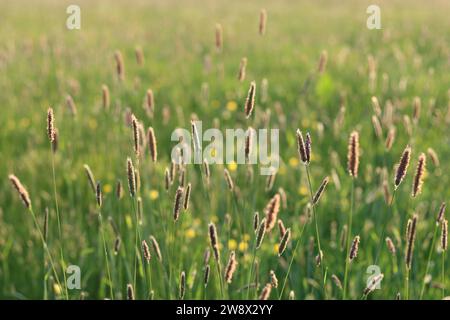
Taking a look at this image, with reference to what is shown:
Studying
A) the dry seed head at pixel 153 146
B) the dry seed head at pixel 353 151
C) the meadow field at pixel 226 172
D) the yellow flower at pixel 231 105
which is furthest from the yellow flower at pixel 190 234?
the yellow flower at pixel 231 105

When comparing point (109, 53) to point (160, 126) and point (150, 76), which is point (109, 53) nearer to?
point (150, 76)

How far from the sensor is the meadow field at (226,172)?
1590mm

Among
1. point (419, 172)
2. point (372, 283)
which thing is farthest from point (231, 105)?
point (419, 172)

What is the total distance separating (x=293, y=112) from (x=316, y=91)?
0.64 metres

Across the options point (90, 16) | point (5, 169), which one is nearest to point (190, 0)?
point (90, 16)

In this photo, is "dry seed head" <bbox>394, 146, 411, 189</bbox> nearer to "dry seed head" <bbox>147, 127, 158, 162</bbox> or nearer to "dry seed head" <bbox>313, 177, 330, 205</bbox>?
"dry seed head" <bbox>313, 177, 330, 205</bbox>

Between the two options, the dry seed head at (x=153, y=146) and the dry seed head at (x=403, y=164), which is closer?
the dry seed head at (x=403, y=164)

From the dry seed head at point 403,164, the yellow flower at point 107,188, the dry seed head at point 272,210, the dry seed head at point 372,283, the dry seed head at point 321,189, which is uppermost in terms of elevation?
the dry seed head at point 403,164

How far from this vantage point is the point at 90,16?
1057 centimetres

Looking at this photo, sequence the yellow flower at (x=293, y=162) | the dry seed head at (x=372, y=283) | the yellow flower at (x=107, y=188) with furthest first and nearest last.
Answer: the yellow flower at (x=293, y=162)
the yellow flower at (x=107, y=188)
the dry seed head at (x=372, y=283)

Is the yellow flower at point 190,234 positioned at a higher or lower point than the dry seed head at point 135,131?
lower

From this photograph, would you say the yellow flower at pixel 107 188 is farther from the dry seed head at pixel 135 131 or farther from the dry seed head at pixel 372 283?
the dry seed head at pixel 372 283

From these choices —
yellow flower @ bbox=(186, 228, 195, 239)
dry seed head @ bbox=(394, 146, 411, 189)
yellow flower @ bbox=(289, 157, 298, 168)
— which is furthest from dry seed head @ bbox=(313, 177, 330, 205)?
yellow flower @ bbox=(289, 157, 298, 168)

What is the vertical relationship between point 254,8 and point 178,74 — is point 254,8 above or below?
above
